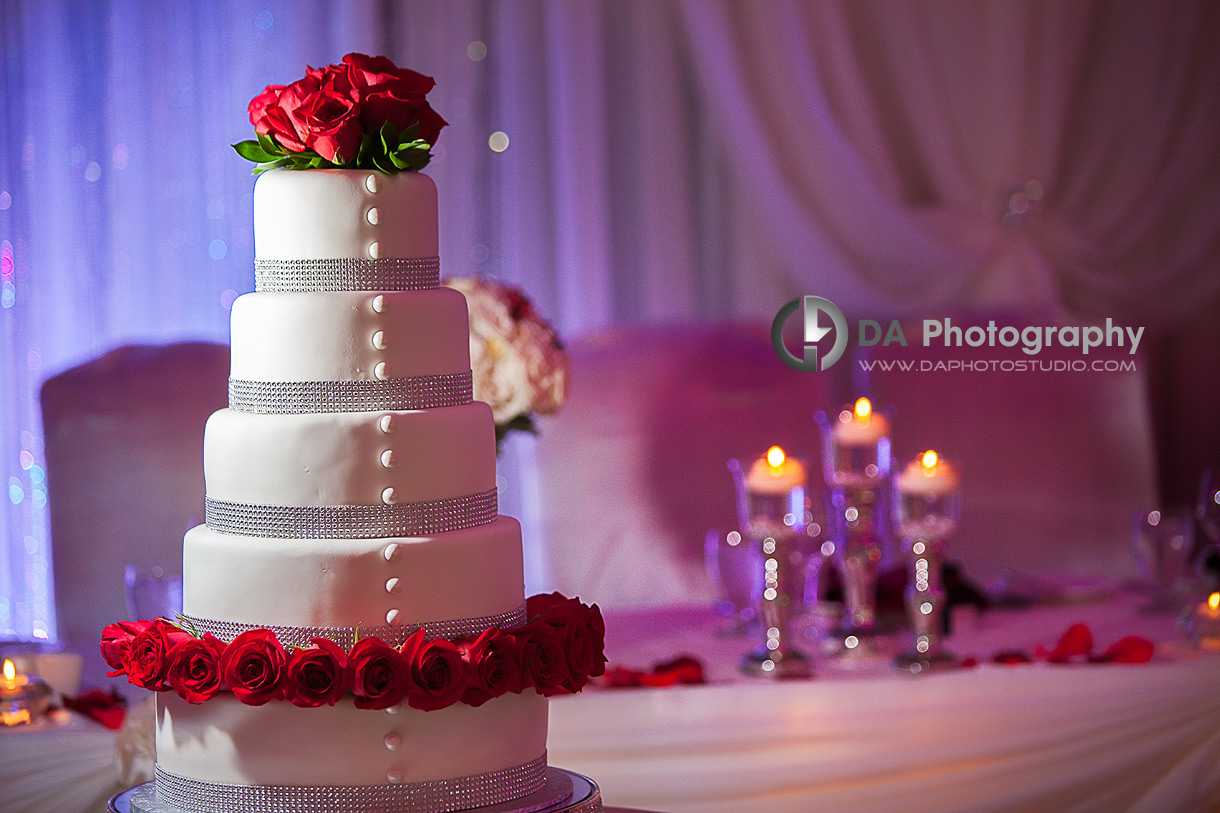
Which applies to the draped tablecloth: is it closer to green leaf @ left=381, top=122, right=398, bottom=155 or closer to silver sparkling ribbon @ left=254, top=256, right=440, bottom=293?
silver sparkling ribbon @ left=254, top=256, right=440, bottom=293

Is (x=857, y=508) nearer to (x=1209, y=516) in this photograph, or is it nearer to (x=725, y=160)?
(x=1209, y=516)

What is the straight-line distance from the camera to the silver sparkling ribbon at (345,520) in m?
1.61

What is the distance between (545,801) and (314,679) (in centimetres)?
32

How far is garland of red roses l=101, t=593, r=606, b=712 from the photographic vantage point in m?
1.51

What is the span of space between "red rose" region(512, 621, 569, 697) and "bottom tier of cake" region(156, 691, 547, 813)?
0.04 meters

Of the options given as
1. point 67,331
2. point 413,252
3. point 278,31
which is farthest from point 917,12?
point 413,252

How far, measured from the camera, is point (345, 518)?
63.2 inches

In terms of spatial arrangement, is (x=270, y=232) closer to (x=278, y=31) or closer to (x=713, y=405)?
(x=713, y=405)

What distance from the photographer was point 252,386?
1.68 m

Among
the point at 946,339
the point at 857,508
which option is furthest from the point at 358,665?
the point at 946,339

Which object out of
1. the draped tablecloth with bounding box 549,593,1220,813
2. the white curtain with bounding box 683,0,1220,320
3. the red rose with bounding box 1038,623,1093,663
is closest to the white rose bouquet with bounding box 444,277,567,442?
the draped tablecloth with bounding box 549,593,1220,813

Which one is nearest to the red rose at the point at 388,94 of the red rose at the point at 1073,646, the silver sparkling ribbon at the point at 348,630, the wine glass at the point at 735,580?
the silver sparkling ribbon at the point at 348,630

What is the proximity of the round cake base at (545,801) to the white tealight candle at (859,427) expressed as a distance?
4.06 feet

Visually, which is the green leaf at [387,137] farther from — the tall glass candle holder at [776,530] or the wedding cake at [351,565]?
the tall glass candle holder at [776,530]
